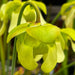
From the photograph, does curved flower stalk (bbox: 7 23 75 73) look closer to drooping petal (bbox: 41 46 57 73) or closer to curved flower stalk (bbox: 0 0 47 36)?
drooping petal (bbox: 41 46 57 73)

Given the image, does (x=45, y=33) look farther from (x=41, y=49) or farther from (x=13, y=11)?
(x=13, y=11)

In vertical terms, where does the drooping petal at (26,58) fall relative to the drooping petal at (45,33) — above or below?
below

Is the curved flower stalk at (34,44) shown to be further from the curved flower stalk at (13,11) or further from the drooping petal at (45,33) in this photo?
the curved flower stalk at (13,11)

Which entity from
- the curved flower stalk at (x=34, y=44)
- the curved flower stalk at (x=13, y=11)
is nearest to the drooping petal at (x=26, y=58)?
the curved flower stalk at (x=34, y=44)

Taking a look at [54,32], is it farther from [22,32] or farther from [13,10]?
[13,10]

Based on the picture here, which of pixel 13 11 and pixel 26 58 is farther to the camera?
pixel 13 11

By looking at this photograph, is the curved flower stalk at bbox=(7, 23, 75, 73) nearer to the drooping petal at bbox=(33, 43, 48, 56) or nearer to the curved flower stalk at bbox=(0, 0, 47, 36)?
the drooping petal at bbox=(33, 43, 48, 56)


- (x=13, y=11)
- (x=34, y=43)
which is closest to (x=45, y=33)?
(x=34, y=43)

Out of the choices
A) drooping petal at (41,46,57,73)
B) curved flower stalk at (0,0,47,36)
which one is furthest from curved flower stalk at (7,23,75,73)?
curved flower stalk at (0,0,47,36)

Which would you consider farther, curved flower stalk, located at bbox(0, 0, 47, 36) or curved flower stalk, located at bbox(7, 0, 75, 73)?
curved flower stalk, located at bbox(0, 0, 47, 36)

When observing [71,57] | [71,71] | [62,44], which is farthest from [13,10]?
[71,57]

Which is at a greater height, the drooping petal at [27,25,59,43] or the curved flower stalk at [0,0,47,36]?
the drooping petal at [27,25,59,43]

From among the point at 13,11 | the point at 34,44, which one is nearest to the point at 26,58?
the point at 34,44
